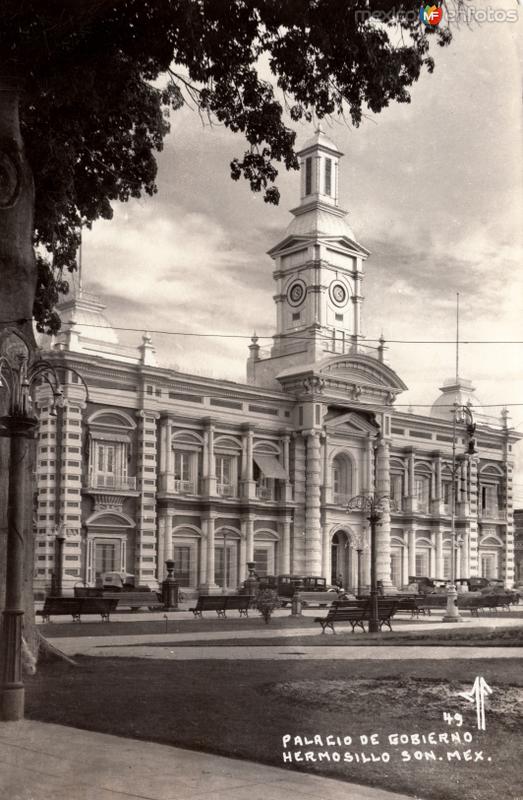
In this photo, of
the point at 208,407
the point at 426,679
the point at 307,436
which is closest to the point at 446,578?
the point at 307,436

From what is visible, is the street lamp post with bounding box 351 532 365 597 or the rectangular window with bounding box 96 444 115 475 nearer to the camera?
the rectangular window with bounding box 96 444 115 475

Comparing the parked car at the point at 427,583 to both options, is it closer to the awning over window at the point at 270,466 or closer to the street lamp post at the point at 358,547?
the street lamp post at the point at 358,547

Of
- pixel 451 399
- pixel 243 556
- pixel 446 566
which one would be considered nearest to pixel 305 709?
pixel 243 556

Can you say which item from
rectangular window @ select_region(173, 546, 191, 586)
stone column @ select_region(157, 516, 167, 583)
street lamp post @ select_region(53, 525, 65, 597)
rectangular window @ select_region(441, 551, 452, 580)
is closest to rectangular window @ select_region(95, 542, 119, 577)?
stone column @ select_region(157, 516, 167, 583)

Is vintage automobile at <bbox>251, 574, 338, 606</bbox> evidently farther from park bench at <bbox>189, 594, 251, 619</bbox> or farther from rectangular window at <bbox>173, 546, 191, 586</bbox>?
park bench at <bbox>189, 594, 251, 619</bbox>

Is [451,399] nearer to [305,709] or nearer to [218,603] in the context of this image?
[218,603]

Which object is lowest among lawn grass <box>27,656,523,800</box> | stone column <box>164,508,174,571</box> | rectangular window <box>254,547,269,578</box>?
lawn grass <box>27,656,523,800</box>

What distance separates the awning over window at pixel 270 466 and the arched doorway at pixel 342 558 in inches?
164

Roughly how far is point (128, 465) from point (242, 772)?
25065mm

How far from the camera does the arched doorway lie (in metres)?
40.2

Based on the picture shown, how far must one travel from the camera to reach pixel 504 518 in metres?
46.8

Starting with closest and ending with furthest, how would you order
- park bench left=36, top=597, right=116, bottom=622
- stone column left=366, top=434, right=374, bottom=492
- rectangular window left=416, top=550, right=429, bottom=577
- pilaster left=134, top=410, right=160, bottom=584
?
park bench left=36, top=597, right=116, bottom=622
pilaster left=134, top=410, right=160, bottom=584
stone column left=366, top=434, right=374, bottom=492
rectangular window left=416, top=550, right=429, bottom=577

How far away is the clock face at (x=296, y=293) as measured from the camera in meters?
27.9

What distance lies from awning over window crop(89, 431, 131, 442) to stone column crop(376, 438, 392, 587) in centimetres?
1177
